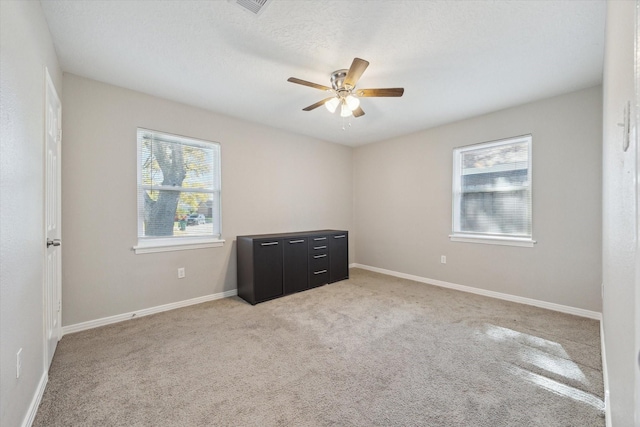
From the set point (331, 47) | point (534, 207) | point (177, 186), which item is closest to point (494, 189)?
point (534, 207)

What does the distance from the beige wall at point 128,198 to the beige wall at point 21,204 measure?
3.26ft

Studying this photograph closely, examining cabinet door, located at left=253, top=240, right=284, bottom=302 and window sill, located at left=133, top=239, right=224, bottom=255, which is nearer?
window sill, located at left=133, top=239, right=224, bottom=255

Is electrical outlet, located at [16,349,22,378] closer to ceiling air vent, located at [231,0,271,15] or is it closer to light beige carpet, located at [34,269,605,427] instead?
light beige carpet, located at [34,269,605,427]

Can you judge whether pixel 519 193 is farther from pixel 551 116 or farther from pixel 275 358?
pixel 275 358

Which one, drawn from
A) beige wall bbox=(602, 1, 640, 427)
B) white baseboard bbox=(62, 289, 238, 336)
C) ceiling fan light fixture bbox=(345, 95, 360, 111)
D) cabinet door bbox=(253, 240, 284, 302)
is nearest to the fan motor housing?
ceiling fan light fixture bbox=(345, 95, 360, 111)

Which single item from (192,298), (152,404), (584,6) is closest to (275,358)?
(152,404)

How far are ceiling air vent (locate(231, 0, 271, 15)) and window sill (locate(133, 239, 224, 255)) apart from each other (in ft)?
8.64

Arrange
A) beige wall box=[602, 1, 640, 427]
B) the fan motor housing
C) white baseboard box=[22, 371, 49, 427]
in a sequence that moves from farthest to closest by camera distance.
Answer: the fan motor housing < white baseboard box=[22, 371, 49, 427] < beige wall box=[602, 1, 640, 427]

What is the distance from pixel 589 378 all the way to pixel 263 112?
4088mm

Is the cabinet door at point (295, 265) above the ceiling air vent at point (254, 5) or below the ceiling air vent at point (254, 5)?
below

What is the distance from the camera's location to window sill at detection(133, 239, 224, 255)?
3.08 m

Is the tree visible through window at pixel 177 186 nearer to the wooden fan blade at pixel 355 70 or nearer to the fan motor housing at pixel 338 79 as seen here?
the fan motor housing at pixel 338 79

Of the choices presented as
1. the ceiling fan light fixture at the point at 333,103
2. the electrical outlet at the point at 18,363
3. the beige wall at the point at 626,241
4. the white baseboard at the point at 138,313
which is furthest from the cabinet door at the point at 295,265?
the beige wall at the point at 626,241

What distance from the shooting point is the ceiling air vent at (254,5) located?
1.73 metres
